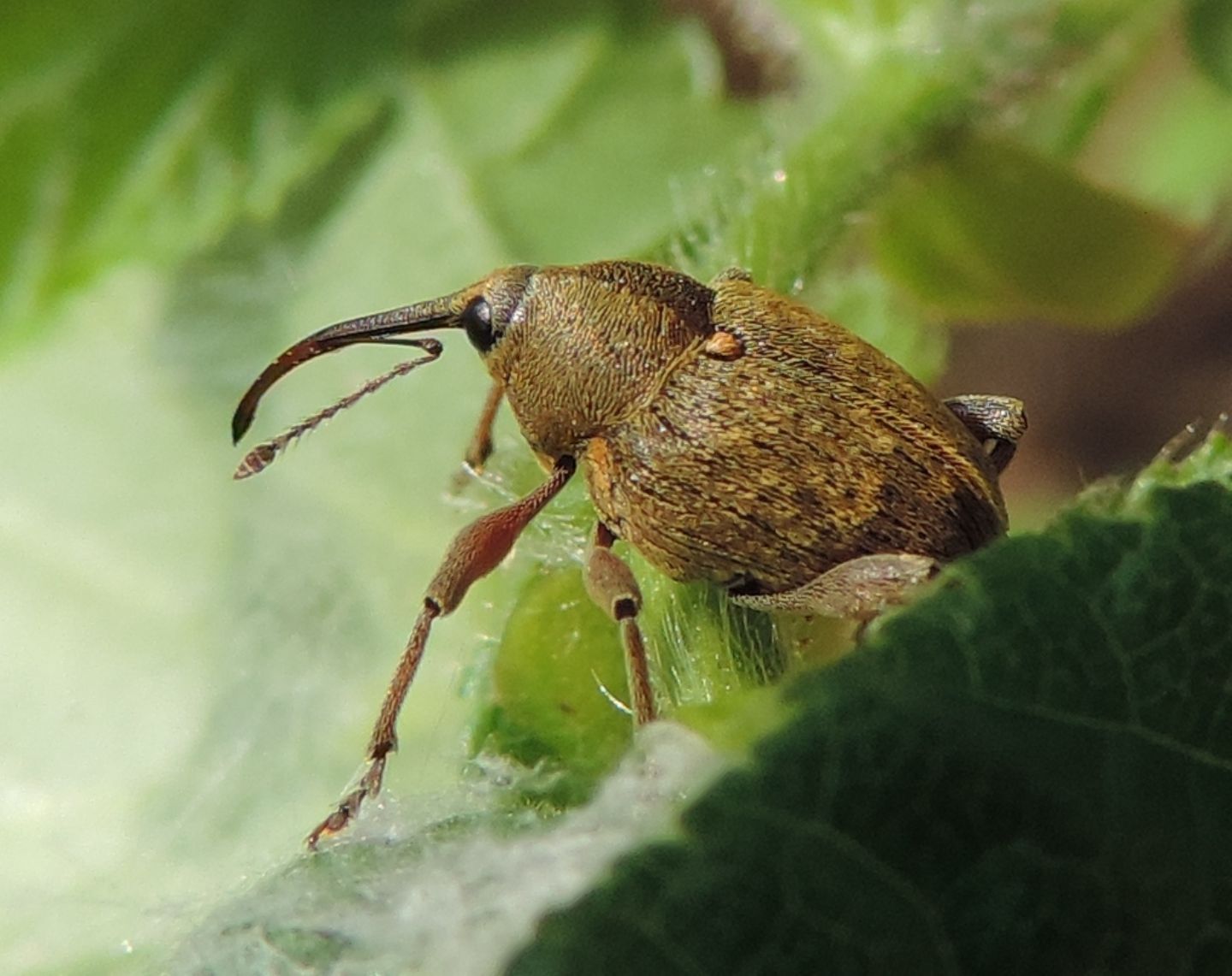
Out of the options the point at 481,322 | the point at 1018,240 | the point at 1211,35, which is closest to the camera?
the point at 481,322

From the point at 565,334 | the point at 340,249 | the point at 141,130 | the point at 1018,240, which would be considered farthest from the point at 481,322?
the point at 1018,240

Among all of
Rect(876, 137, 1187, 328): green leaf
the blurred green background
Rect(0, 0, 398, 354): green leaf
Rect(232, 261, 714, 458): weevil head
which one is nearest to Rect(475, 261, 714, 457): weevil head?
Rect(232, 261, 714, 458): weevil head

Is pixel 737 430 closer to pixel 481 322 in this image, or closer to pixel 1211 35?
pixel 481 322

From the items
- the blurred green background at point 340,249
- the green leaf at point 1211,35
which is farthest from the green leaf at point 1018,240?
the green leaf at point 1211,35

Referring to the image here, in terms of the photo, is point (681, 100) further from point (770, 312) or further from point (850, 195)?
point (770, 312)

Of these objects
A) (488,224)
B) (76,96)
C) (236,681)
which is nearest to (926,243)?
(488,224)

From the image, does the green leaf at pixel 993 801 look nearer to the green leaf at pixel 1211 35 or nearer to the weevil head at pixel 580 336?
the weevil head at pixel 580 336

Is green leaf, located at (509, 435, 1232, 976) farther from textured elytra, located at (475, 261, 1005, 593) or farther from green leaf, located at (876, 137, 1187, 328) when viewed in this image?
green leaf, located at (876, 137, 1187, 328)
